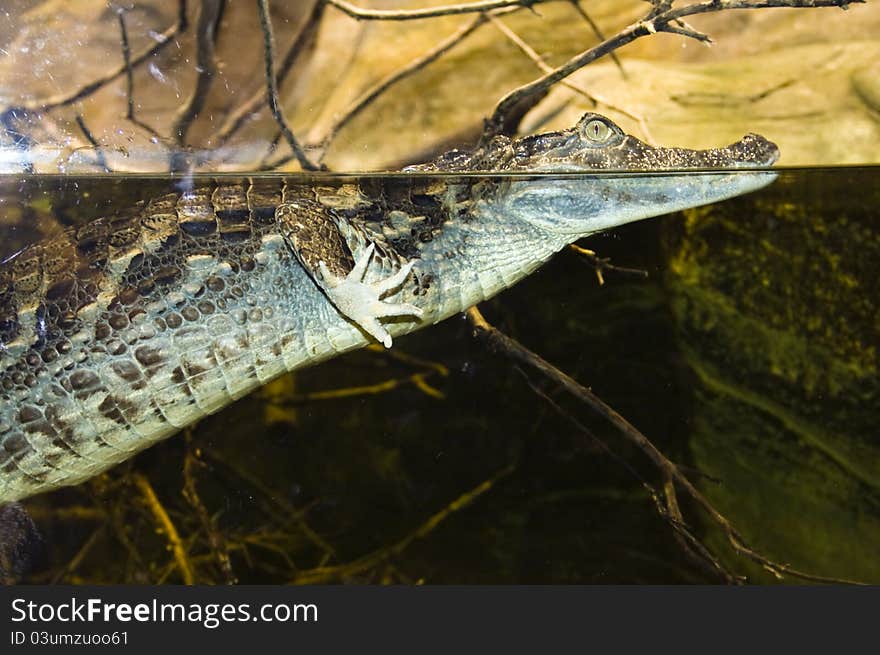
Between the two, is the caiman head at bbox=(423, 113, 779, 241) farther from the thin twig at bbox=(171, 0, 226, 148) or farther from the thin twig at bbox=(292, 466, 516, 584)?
the thin twig at bbox=(292, 466, 516, 584)

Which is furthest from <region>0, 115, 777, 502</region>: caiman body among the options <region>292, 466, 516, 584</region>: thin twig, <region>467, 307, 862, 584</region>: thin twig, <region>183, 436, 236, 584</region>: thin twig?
<region>292, 466, 516, 584</region>: thin twig

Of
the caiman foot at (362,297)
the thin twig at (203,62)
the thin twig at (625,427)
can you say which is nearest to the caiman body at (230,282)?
the caiman foot at (362,297)

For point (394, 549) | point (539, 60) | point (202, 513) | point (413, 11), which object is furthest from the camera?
point (394, 549)

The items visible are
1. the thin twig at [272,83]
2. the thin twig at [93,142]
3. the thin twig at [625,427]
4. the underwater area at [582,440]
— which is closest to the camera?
the thin twig at [272,83]

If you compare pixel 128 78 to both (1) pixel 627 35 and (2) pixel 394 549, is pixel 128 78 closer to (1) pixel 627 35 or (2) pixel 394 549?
(1) pixel 627 35

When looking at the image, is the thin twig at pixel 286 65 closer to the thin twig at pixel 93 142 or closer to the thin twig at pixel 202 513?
the thin twig at pixel 93 142

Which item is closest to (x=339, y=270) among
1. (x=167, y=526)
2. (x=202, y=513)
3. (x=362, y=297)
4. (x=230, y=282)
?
(x=362, y=297)

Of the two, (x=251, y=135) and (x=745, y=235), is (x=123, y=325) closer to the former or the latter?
(x=251, y=135)
